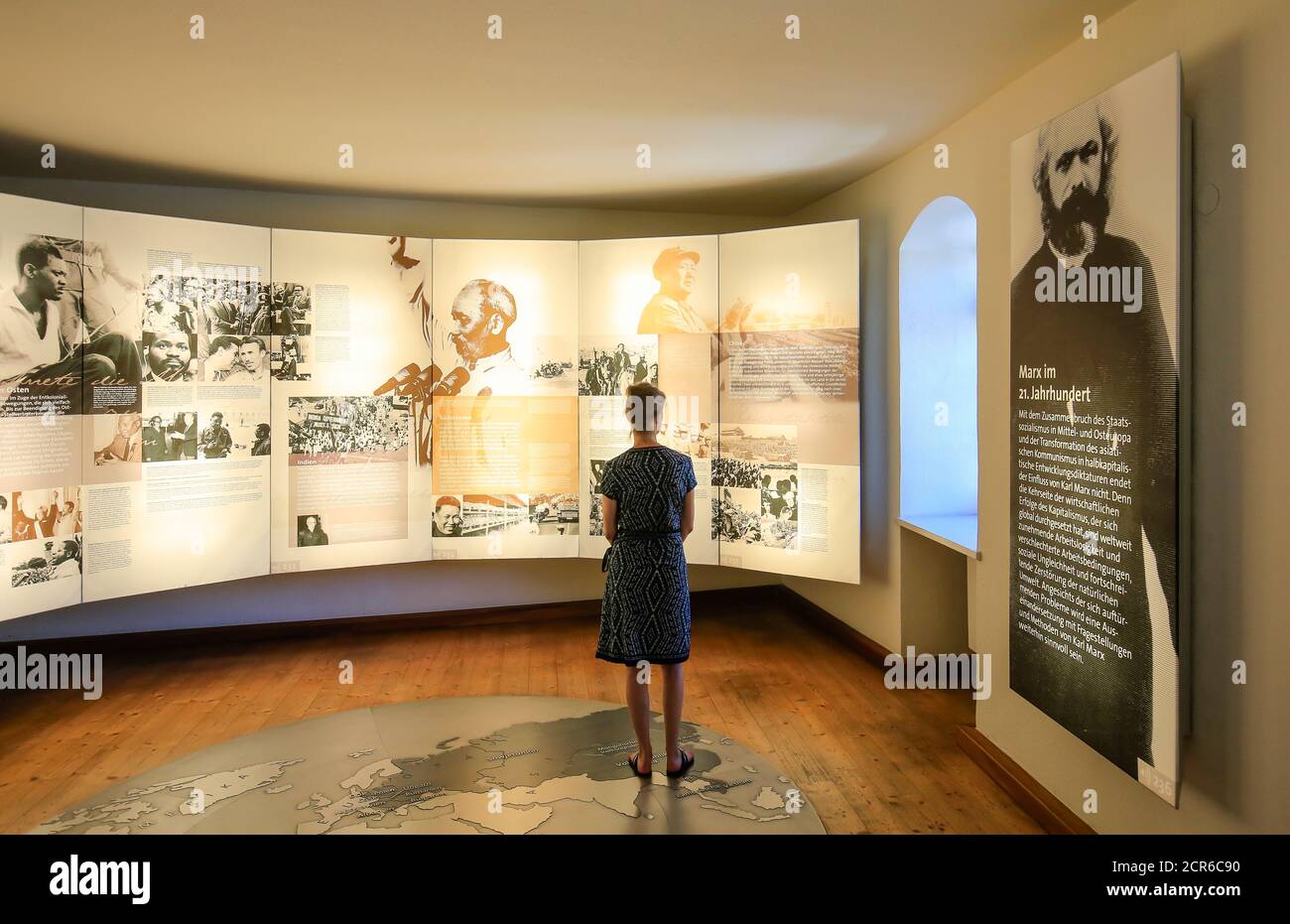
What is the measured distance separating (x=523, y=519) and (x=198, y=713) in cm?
226

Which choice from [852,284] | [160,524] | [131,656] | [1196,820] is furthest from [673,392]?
[131,656]

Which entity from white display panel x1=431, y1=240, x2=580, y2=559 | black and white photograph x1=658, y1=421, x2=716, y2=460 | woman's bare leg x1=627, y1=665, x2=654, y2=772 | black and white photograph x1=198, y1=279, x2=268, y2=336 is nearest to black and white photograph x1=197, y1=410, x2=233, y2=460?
black and white photograph x1=198, y1=279, x2=268, y2=336

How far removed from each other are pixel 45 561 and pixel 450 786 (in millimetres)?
2778

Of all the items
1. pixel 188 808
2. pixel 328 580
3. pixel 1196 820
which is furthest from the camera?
pixel 328 580

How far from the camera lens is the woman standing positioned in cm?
326

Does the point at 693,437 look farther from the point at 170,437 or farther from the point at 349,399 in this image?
the point at 170,437

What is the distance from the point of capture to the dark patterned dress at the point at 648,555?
326 centimetres

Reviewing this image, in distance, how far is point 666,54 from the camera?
3256mm

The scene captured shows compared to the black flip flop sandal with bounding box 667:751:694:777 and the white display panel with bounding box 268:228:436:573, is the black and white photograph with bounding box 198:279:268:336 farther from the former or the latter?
the black flip flop sandal with bounding box 667:751:694:777

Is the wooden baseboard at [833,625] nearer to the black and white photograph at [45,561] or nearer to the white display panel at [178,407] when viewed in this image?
the white display panel at [178,407]

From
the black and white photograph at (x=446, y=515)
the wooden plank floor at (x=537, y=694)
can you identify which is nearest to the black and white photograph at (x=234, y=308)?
the black and white photograph at (x=446, y=515)

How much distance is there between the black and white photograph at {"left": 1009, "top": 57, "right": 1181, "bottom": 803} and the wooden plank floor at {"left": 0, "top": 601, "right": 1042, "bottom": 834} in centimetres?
77

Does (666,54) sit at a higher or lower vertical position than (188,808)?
higher

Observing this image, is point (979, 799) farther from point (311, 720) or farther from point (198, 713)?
point (198, 713)
